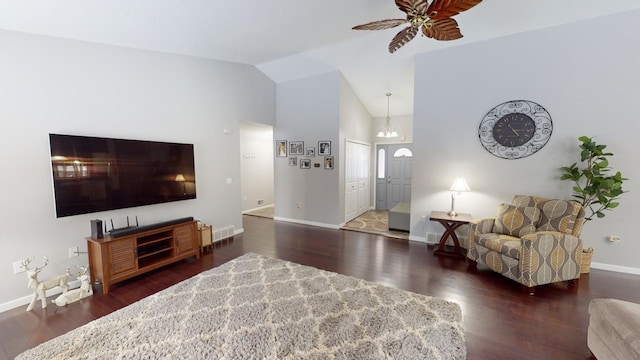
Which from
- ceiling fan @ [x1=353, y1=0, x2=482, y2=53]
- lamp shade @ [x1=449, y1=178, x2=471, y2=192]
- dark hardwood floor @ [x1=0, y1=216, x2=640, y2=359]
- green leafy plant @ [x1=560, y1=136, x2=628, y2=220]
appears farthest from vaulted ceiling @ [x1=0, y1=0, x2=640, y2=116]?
dark hardwood floor @ [x1=0, y1=216, x2=640, y2=359]

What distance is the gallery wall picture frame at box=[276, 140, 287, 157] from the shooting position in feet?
19.0

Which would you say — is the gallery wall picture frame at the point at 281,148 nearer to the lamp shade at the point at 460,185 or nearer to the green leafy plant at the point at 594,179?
the lamp shade at the point at 460,185

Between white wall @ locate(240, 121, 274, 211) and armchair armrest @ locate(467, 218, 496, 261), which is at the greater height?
white wall @ locate(240, 121, 274, 211)

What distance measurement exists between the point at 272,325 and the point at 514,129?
13.3ft

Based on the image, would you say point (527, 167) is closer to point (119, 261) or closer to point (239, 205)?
point (239, 205)

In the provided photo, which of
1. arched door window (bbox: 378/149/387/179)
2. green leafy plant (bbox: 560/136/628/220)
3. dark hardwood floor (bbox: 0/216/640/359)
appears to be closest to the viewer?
dark hardwood floor (bbox: 0/216/640/359)

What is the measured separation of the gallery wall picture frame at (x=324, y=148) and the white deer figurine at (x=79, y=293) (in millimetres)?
4019

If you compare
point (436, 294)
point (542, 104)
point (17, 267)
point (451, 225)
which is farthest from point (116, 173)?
point (542, 104)

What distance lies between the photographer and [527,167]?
361cm

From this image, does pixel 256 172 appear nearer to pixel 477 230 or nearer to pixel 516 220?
A: pixel 477 230

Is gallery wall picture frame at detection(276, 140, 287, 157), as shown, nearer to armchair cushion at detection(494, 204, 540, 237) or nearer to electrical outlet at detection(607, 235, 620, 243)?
armchair cushion at detection(494, 204, 540, 237)

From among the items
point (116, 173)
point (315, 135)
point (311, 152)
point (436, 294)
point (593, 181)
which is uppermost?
point (315, 135)

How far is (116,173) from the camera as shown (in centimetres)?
303

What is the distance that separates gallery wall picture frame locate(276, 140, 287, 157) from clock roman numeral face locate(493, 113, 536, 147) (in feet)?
13.1
